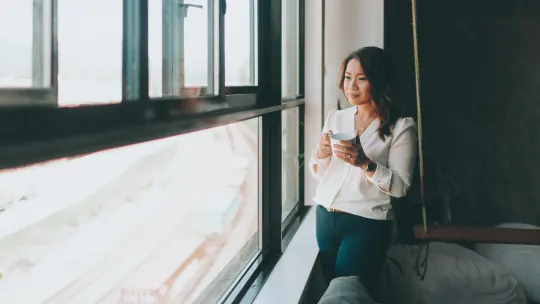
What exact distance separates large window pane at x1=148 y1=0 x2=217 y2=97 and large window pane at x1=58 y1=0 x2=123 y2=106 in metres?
0.11

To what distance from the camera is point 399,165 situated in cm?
187

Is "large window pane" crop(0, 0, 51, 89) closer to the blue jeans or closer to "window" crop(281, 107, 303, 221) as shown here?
the blue jeans

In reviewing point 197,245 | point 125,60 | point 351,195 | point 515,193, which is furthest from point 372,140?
point 515,193

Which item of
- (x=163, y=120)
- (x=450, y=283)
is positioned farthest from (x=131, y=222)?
(x=450, y=283)

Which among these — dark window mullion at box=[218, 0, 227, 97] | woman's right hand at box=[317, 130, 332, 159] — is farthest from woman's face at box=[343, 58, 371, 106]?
dark window mullion at box=[218, 0, 227, 97]

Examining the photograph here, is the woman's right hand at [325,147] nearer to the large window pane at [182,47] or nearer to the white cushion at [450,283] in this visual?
the large window pane at [182,47]

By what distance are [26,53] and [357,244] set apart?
4.65ft

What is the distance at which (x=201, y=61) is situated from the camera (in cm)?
146

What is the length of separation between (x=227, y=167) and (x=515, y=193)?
6.41 feet

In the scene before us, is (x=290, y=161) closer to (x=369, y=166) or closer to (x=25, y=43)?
(x=369, y=166)

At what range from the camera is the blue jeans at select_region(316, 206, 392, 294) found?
6.34ft

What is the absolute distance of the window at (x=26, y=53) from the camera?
2.27ft

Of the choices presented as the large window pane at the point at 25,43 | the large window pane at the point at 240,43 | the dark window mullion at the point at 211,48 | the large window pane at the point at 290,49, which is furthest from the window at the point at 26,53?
the large window pane at the point at 290,49

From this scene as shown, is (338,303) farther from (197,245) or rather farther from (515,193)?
(515,193)
